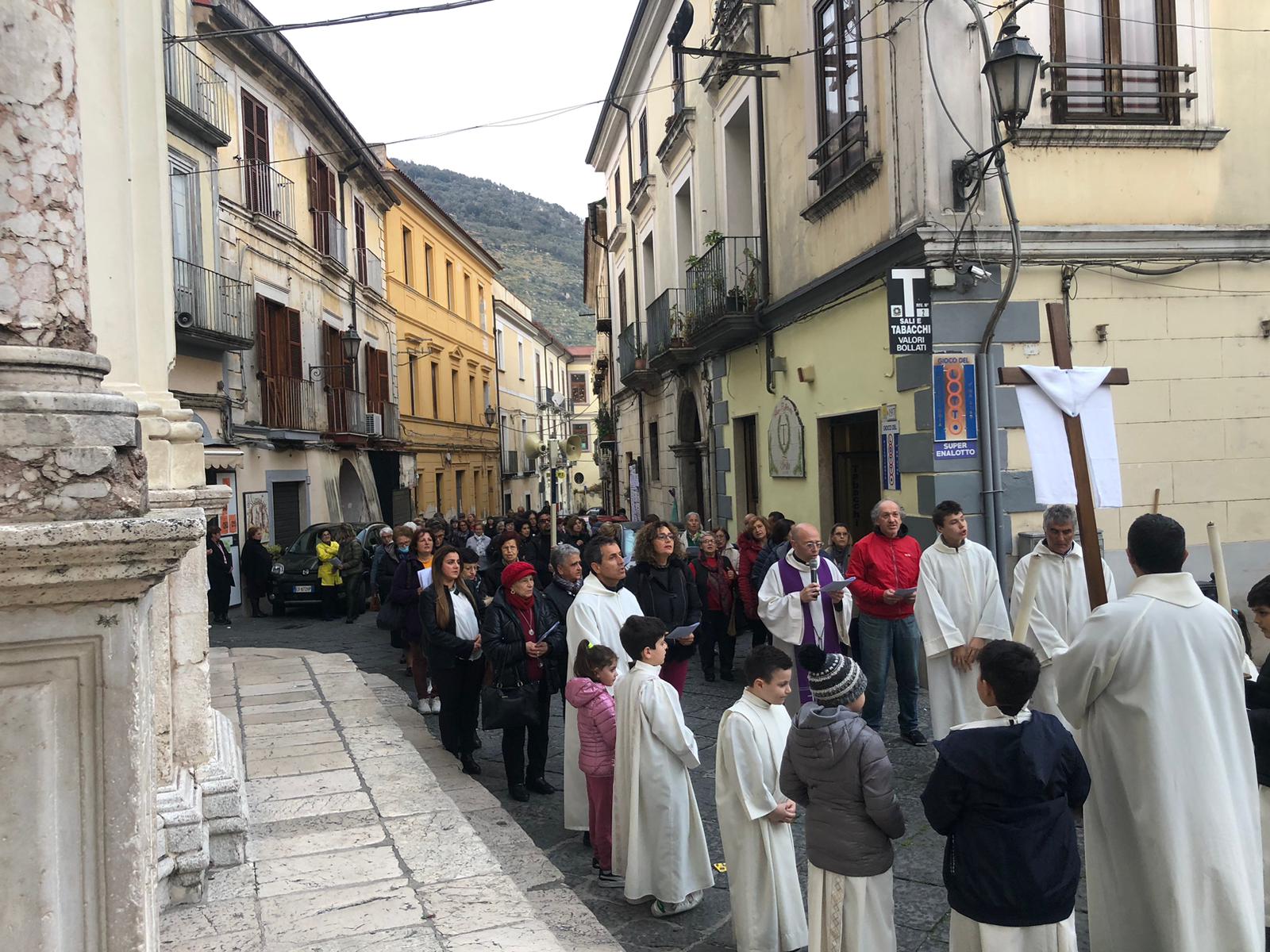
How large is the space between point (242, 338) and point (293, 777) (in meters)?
11.8

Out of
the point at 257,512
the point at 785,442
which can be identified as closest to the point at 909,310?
the point at 785,442

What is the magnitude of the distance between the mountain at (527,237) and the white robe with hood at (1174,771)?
9199 centimetres

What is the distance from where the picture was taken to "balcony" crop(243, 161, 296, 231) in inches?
686

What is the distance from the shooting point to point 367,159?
23609 millimetres

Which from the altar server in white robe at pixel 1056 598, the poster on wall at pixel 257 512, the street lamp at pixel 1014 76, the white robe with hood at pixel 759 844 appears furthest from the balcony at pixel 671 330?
the white robe with hood at pixel 759 844

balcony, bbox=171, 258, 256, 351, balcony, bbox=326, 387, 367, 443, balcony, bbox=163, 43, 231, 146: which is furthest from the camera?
balcony, bbox=326, 387, 367, 443

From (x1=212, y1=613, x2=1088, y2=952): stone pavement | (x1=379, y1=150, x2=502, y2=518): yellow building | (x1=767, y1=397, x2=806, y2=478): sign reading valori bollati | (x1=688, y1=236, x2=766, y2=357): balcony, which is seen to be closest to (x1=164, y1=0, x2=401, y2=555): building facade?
(x1=379, y1=150, x2=502, y2=518): yellow building

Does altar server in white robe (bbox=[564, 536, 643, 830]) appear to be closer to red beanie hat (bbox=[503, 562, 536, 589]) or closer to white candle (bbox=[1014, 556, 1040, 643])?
red beanie hat (bbox=[503, 562, 536, 589])

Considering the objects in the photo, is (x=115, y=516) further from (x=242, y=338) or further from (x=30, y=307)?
Result: (x=242, y=338)

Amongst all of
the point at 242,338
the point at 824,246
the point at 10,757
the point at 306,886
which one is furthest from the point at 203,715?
the point at 242,338

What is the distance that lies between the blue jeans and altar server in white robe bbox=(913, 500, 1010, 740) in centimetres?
57

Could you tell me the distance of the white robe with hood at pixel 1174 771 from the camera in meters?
3.43

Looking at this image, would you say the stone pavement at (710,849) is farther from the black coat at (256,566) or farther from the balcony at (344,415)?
the balcony at (344,415)

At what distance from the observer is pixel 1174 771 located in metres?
3.48
